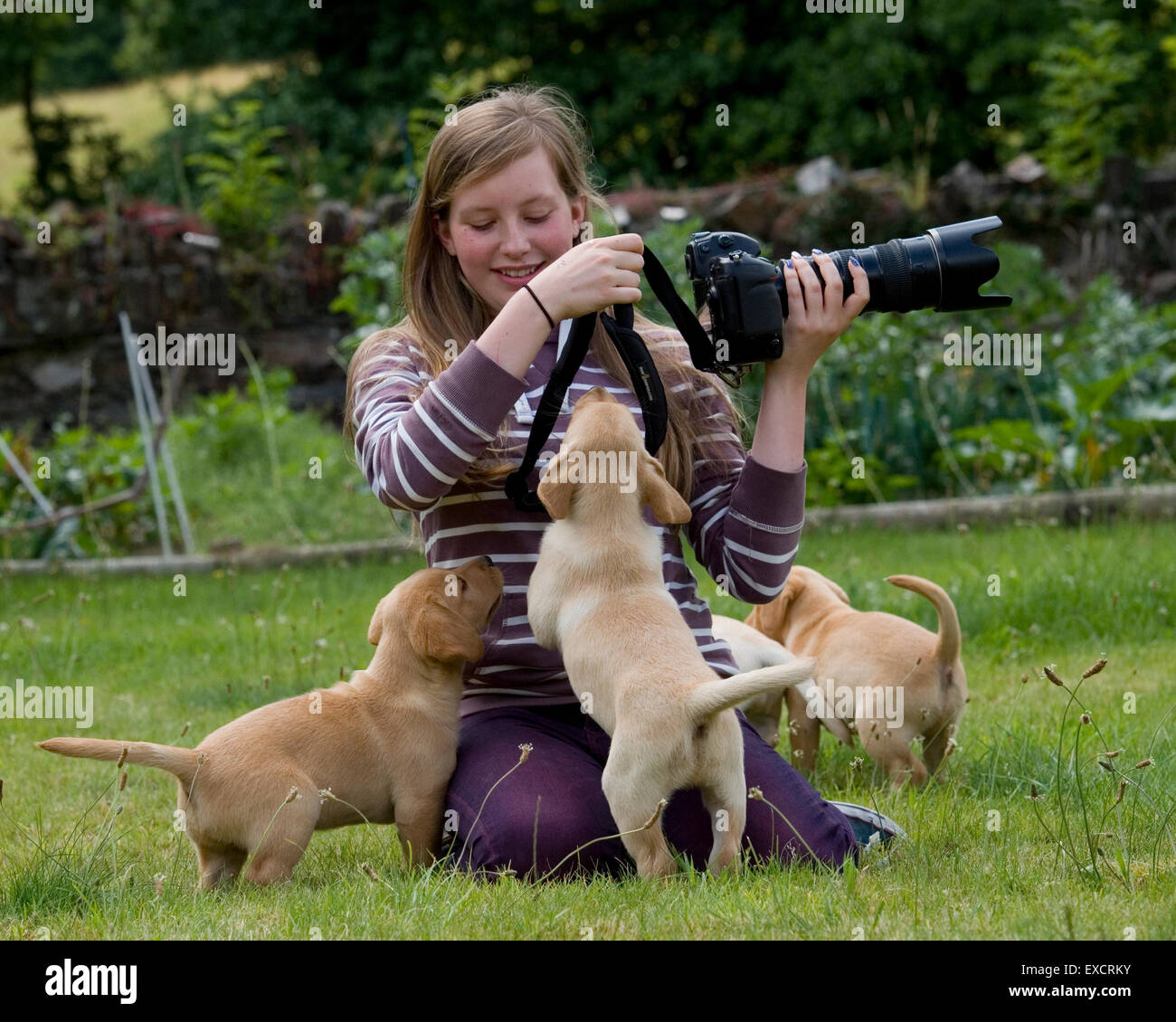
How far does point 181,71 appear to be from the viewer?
23734 millimetres

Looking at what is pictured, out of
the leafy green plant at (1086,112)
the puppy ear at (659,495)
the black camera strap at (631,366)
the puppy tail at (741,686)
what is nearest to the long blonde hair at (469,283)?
the black camera strap at (631,366)

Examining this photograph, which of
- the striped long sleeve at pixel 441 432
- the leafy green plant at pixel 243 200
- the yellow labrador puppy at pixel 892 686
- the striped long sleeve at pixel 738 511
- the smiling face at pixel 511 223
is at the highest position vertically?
the leafy green plant at pixel 243 200

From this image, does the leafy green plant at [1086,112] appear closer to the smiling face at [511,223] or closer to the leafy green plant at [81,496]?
the leafy green plant at [81,496]

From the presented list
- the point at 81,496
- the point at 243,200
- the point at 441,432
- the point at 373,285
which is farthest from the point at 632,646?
the point at 243,200

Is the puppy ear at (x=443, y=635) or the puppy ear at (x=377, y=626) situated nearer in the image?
the puppy ear at (x=443, y=635)

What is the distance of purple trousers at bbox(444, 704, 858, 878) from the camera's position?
9.82 feet

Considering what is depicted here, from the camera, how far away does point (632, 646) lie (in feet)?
9.08

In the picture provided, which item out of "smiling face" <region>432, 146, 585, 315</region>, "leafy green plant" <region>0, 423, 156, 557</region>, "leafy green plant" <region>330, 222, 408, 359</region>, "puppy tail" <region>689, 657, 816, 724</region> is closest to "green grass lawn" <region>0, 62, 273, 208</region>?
"leafy green plant" <region>330, 222, 408, 359</region>

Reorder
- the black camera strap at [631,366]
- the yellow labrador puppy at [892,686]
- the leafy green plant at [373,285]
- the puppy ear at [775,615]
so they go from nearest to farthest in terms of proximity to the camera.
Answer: the black camera strap at [631,366] < the yellow labrador puppy at [892,686] < the puppy ear at [775,615] < the leafy green plant at [373,285]

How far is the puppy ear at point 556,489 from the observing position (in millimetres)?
2809

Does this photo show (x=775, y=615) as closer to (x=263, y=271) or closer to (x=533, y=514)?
(x=533, y=514)
